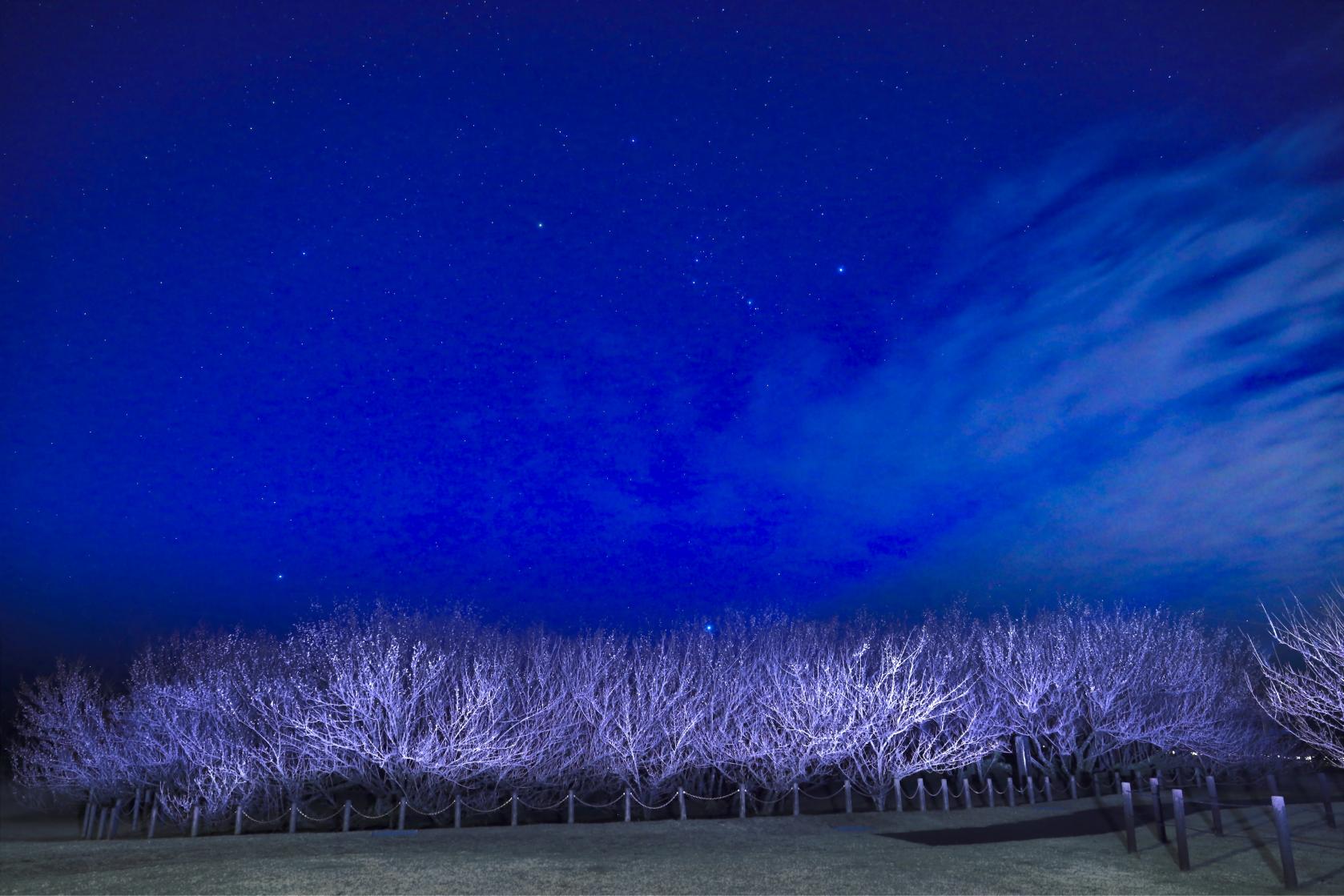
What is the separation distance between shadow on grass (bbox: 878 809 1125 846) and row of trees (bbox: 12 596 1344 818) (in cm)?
449

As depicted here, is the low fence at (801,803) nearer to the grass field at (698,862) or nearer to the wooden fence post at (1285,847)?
the grass field at (698,862)

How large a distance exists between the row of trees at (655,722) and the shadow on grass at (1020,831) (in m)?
4.49

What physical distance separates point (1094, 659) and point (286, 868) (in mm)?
32591

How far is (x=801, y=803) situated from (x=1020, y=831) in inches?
465

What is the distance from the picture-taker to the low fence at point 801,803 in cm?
2306

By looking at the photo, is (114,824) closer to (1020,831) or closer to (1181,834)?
(1020,831)

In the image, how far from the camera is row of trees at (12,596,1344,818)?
1049 inches

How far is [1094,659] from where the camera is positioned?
35.5m

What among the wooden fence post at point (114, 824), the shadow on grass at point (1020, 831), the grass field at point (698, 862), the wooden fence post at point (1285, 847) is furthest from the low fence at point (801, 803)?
the wooden fence post at point (1285, 847)

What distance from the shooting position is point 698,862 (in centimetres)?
1605

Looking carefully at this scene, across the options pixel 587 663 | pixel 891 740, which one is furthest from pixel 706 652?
pixel 891 740

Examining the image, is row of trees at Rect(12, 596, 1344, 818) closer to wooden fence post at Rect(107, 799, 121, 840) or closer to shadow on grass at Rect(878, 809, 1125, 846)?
wooden fence post at Rect(107, 799, 121, 840)

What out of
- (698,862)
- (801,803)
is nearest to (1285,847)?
(698,862)

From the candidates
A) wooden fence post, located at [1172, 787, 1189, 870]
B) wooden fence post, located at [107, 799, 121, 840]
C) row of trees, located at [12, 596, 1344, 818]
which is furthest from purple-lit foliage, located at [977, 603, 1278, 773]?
wooden fence post, located at [107, 799, 121, 840]
